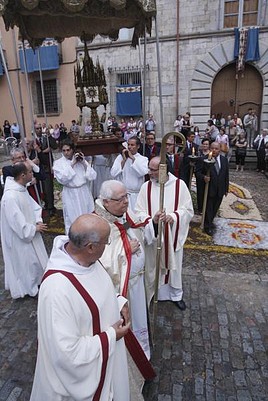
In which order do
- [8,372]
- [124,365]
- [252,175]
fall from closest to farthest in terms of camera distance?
[124,365] → [8,372] → [252,175]

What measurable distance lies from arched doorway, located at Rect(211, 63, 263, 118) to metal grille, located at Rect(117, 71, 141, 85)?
4.21 meters

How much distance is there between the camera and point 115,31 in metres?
6.28

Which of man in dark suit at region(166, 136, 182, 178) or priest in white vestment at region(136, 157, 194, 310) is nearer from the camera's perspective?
priest in white vestment at region(136, 157, 194, 310)

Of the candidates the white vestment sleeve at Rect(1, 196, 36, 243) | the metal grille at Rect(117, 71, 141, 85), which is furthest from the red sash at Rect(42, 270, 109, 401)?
the metal grille at Rect(117, 71, 141, 85)

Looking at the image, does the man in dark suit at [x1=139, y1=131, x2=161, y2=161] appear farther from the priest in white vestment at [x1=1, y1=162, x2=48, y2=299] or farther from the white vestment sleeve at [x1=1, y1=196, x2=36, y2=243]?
the white vestment sleeve at [x1=1, y1=196, x2=36, y2=243]

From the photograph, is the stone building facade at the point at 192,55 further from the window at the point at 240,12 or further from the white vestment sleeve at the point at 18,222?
the white vestment sleeve at the point at 18,222

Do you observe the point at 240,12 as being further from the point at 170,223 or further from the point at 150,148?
the point at 170,223

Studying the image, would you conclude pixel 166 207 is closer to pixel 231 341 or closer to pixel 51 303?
pixel 231 341

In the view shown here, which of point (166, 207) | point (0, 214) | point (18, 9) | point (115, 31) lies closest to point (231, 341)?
point (166, 207)

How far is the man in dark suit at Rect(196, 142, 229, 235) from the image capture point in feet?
20.1

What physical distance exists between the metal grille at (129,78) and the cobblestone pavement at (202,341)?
14.8 metres

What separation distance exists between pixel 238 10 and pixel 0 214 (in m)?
15.9

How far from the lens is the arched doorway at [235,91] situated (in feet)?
51.4

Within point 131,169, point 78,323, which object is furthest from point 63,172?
point 78,323
